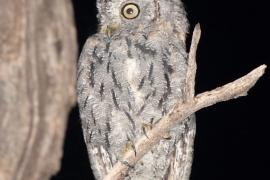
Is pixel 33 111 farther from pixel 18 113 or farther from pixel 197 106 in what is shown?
pixel 197 106

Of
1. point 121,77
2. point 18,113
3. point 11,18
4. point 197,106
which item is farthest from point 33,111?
point 121,77

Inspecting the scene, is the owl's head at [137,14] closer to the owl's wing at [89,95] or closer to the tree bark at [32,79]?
the owl's wing at [89,95]

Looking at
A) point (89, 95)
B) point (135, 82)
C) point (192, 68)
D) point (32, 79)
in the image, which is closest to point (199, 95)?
point (192, 68)

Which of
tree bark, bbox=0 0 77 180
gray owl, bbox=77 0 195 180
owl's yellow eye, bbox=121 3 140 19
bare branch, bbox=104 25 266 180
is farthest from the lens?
owl's yellow eye, bbox=121 3 140 19

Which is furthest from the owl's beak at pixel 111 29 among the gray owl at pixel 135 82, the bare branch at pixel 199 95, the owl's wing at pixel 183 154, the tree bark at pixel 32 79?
the tree bark at pixel 32 79

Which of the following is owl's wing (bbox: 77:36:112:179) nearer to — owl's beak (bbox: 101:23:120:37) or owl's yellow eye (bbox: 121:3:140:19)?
owl's beak (bbox: 101:23:120:37)

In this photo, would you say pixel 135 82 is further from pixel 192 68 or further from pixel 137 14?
pixel 192 68

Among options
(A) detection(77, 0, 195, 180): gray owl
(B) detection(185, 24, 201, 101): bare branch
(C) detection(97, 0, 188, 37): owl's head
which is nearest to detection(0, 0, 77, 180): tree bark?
(B) detection(185, 24, 201, 101): bare branch
